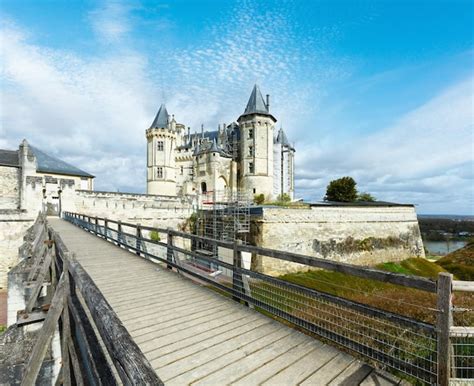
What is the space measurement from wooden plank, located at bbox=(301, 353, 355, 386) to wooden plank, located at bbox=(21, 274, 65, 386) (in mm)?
2797

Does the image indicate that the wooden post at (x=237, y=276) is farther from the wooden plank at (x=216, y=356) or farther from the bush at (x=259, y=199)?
the bush at (x=259, y=199)

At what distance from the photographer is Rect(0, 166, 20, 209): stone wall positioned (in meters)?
19.7

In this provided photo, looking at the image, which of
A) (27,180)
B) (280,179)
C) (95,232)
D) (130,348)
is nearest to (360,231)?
(280,179)

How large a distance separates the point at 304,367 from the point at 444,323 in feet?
4.27

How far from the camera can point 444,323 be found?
197cm

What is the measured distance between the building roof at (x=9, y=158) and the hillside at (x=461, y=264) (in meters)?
36.3

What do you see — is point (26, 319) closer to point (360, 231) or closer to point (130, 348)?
point (130, 348)

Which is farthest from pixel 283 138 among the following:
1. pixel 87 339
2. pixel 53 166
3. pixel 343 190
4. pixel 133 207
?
pixel 87 339

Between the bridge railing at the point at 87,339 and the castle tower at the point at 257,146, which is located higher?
the castle tower at the point at 257,146

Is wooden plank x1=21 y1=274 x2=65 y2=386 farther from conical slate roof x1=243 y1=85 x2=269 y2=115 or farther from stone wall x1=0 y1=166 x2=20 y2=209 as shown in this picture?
conical slate roof x1=243 y1=85 x2=269 y2=115

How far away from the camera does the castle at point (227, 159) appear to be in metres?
33.4

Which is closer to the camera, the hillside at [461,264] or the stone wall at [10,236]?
the stone wall at [10,236]

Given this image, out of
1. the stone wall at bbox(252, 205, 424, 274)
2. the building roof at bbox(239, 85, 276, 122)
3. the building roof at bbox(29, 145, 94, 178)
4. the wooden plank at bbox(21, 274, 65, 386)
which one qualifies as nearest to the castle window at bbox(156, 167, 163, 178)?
the building roof at bbox(29, 145, 94, 178)

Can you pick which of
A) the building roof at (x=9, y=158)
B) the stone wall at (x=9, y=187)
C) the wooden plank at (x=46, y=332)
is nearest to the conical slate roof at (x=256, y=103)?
the building roof at (x=9, y=158)
